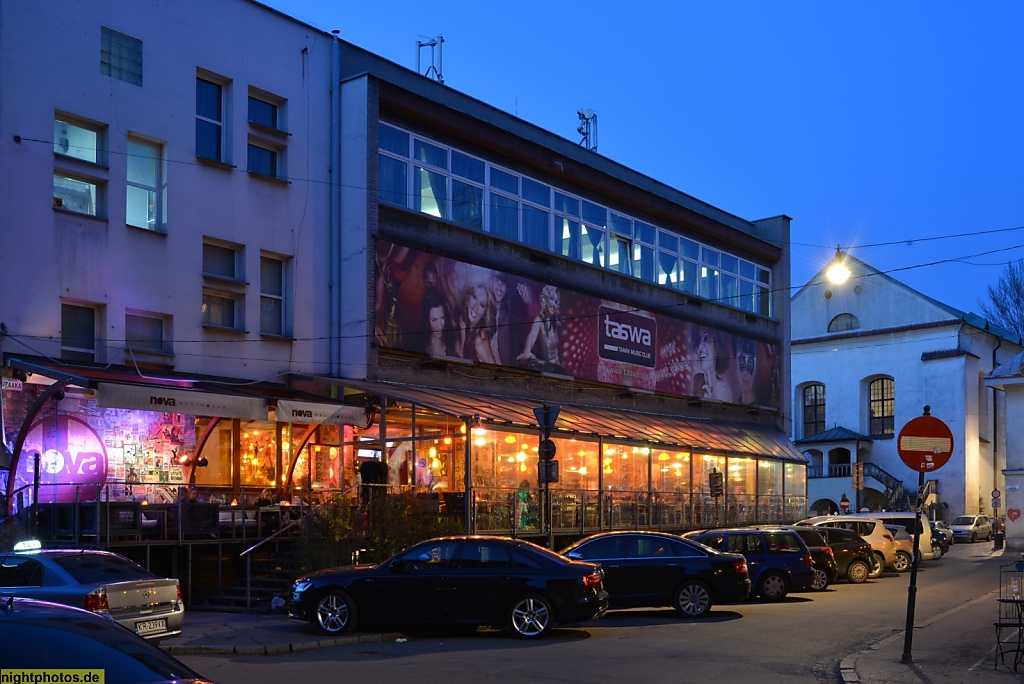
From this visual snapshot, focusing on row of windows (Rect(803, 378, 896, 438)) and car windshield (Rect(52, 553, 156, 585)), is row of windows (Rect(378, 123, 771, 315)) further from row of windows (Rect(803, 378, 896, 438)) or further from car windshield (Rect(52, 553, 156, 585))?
row of windows (Rect(803, 378, 896, 438))

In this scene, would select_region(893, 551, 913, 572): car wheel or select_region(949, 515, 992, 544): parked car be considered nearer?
select_region(893, 551, 913, 572): car wheel

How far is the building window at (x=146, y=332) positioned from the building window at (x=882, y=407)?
52815 mm

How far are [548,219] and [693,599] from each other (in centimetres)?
1694

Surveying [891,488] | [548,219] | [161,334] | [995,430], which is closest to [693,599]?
[161,334]

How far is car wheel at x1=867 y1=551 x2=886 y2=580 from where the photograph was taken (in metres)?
31.6

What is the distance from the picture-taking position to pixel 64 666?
562 centimetres

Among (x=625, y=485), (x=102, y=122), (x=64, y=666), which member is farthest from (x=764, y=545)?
(x=64, y=666)

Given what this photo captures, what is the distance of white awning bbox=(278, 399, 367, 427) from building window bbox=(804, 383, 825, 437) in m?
50.6

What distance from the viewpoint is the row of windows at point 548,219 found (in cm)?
2997

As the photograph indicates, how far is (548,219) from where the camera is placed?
114 feet

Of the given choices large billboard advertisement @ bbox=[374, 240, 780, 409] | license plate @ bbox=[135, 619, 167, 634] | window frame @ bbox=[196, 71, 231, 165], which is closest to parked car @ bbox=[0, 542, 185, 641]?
license plate @ bbox=[135, 619, 167, 634]

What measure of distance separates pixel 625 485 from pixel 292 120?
13.7 m

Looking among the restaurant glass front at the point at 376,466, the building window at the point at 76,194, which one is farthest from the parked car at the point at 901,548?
the building window at the point at 76,194

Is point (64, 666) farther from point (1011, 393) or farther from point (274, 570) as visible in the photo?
point (1011, 393)
